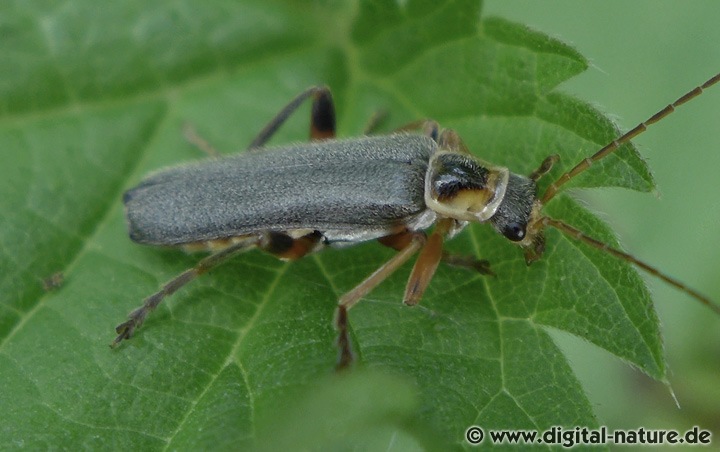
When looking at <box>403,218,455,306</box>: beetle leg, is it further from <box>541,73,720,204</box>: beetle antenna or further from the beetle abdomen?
<box>541,73,720,204</box>: beetle antenna

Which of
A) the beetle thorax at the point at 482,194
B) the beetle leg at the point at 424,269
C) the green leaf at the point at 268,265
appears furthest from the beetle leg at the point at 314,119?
the beetle leg at the point at 424,269

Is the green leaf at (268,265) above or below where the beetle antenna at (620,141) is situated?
below

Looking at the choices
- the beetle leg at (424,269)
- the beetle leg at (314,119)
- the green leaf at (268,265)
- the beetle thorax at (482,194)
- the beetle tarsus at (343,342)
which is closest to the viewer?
the green leaf at (268,265)

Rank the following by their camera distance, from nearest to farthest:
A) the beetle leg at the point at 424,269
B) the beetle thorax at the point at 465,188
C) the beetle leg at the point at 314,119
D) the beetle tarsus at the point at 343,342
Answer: the beetle tarsus at the point at 343,342, the beetle leg at the point at 424,269, the beetle thorax at the point at 465,188, the beetle leg at the point at 314,119

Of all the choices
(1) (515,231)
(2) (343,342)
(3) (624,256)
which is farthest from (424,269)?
(3) (624,256)

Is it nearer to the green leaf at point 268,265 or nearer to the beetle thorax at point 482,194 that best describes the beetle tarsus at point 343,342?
the green leaf at point 268,265

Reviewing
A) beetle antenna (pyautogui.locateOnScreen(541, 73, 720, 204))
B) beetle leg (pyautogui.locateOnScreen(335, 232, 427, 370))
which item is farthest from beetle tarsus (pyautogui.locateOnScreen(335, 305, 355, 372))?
beetle antenna (pyautogui.locateOnScreen(541, 73, 720, 204))

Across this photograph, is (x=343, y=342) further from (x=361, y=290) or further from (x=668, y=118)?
(x=668, y=118)
